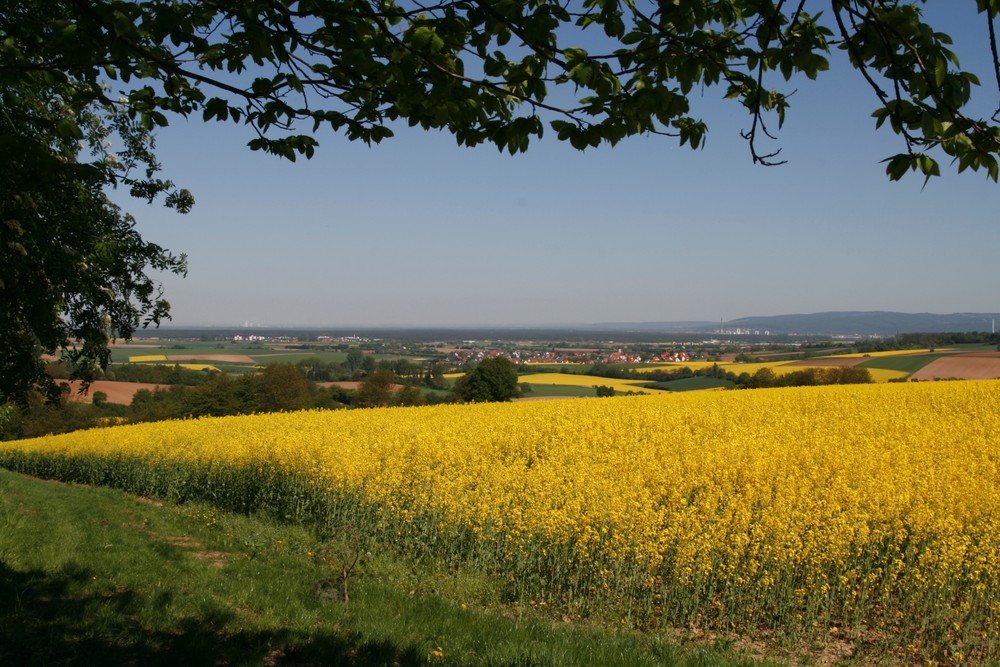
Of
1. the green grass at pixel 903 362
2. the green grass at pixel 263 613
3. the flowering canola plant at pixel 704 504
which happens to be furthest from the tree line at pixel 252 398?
the green grass at pixel 263 613

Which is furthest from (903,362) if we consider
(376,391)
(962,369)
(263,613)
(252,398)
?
(263,613)

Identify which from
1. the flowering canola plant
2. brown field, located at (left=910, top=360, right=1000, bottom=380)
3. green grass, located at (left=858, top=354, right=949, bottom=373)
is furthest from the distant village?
the flowering canola plant

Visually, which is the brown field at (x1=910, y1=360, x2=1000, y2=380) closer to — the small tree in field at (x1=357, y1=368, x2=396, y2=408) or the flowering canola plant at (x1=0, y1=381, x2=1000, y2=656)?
the flowering canola plant at (x1=0, y1=381, x2=1000, y2=656)

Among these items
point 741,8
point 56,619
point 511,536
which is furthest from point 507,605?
point 741,8

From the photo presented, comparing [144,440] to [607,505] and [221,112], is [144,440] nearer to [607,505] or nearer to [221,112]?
[607,505]

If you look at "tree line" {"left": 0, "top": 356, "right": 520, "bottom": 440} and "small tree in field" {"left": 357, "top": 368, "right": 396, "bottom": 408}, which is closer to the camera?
"tree line" {"left": 0, "top": 356, "right": 520, "bottom": 440}

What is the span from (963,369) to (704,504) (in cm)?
3403

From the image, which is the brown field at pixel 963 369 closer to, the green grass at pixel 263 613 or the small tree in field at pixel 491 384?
the small tree in field at pixel 491 384

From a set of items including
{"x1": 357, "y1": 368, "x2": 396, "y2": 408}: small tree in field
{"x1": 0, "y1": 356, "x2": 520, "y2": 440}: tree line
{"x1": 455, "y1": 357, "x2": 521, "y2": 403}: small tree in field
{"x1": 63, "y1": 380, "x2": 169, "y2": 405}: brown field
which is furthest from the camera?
{"x1": 63, "y1": 380, "x2": 169, "y2": 405}: brown field

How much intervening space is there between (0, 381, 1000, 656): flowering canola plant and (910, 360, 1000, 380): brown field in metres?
19.0

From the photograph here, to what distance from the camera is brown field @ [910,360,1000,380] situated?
31.7m

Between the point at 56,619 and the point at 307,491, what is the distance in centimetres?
614

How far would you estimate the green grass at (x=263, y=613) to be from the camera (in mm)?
4766

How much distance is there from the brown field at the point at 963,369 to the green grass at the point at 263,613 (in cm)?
3282
